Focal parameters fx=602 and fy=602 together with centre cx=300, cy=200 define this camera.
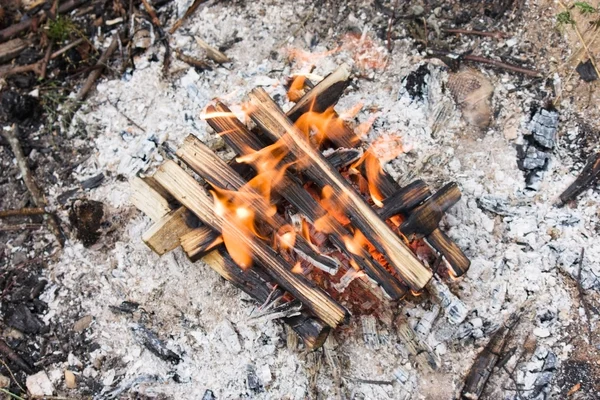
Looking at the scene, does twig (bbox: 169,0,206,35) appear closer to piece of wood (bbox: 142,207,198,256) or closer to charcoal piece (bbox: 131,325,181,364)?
piece of wood (bbox: 142,207,198,256)

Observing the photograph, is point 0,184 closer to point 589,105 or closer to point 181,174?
point 181,174

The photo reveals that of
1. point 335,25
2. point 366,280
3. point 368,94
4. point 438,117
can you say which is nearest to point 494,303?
point 366,280

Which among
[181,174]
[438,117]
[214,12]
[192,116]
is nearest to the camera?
[181,174]

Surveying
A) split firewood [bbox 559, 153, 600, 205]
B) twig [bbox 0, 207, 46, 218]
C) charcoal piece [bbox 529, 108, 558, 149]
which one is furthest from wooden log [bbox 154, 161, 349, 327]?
charcoal piece [bbox 529, 108, 558, 149]

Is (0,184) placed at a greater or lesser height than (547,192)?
lesser

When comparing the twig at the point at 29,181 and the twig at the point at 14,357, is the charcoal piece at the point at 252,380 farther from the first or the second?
the twig at the point at 29,181

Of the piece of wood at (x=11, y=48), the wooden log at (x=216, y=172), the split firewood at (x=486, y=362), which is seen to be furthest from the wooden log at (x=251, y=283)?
the piece of wood at (x=11, y=48)

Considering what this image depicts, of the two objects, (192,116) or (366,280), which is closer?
(366,280)
